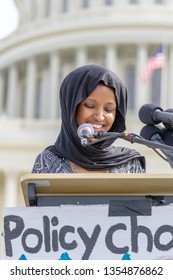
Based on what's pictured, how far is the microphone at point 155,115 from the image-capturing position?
9.61 ft

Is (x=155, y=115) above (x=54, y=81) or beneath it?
beneath

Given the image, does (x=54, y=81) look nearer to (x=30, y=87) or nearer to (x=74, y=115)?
(x=30, y=87)

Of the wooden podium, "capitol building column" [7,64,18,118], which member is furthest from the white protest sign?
"capitol building column" [7,64,18,118]

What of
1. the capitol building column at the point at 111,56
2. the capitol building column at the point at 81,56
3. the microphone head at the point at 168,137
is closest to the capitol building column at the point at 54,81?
the capitol building column at the point at 81,56

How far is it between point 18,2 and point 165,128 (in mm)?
54973

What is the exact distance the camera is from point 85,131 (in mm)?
2951

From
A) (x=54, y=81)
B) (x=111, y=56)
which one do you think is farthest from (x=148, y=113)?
(x=54, y=81)

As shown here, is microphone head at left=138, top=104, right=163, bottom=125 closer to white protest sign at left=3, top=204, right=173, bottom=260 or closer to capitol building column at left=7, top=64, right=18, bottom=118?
white protest sign at left=3, top=204, right=173, bottom=260

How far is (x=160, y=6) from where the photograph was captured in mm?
49938

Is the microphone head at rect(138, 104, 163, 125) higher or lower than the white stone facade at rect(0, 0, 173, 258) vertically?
lower

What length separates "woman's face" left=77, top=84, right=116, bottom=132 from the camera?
3091 mm

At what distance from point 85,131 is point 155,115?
30 cm

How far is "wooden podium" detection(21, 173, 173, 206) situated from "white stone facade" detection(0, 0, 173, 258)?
41.6m
